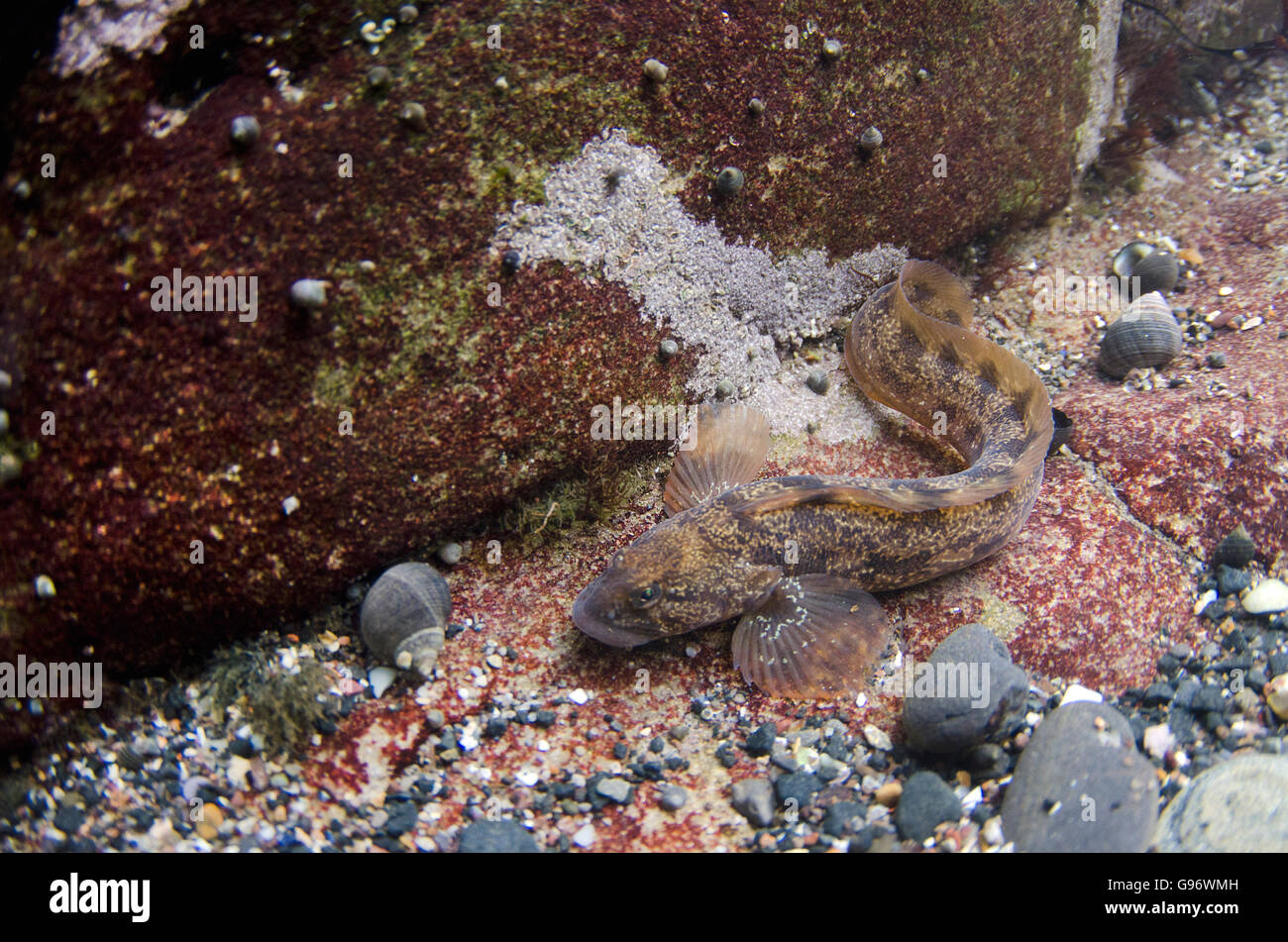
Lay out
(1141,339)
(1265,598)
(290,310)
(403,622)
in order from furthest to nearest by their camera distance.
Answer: (1141,339) < (1265,598) < (403,622) < (290,310)

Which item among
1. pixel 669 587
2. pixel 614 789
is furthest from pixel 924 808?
pixel 669 587

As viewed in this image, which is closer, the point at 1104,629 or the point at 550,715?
the point at 550,715

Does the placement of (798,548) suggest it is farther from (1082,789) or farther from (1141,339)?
(1141,339)

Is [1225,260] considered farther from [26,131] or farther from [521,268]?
[26,131]

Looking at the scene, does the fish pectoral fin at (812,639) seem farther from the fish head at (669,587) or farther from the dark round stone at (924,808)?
the dark round stone at (924,808)

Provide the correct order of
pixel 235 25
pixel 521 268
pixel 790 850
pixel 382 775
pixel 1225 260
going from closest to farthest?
pixel 790 850, pixel 382 775, pixel 235 25, pixel 521 268, pixel 1225 260

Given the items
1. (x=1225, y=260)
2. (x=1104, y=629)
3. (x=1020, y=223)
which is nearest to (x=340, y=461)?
(x=1104, y=629)
